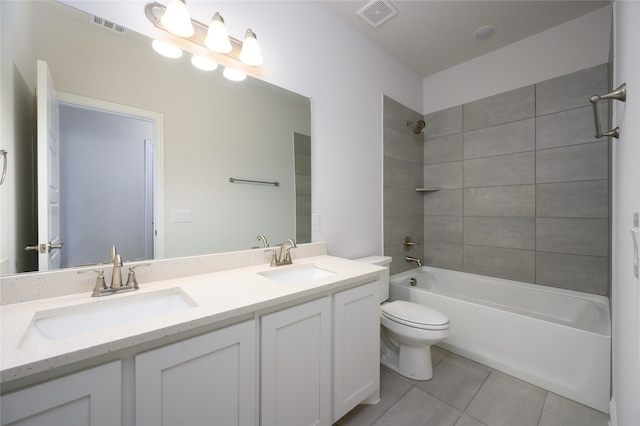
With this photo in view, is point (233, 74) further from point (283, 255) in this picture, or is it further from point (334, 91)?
point (283, 255)

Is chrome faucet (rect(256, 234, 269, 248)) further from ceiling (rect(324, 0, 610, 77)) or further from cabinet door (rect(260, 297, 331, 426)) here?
ceiling (rect(324, 0, 610, 77))

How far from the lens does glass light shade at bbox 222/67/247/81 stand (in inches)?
57.4

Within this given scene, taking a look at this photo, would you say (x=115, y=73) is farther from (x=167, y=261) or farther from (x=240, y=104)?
(x=167, y=261)

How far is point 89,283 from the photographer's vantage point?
1036 millimetres

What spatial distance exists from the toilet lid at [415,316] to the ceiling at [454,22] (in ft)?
7.43

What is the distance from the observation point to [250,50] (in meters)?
1.45

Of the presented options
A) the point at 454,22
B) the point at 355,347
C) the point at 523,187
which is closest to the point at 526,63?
the point at 454,22

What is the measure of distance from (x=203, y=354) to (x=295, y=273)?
76cm

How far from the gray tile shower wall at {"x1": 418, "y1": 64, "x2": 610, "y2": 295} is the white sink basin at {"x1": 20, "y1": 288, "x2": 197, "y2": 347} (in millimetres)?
1962

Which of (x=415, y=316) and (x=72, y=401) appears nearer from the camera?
(x=72, y=401)

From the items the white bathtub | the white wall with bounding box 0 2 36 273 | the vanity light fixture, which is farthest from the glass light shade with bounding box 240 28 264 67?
the white bathtub

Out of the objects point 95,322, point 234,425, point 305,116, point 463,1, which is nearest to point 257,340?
point 234,425

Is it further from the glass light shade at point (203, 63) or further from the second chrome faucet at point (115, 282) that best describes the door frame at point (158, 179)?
the glass light shade at point (203, 63)

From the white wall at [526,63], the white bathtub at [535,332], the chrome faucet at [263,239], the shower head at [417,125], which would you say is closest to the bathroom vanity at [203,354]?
the chrome faucet at [263,239]
